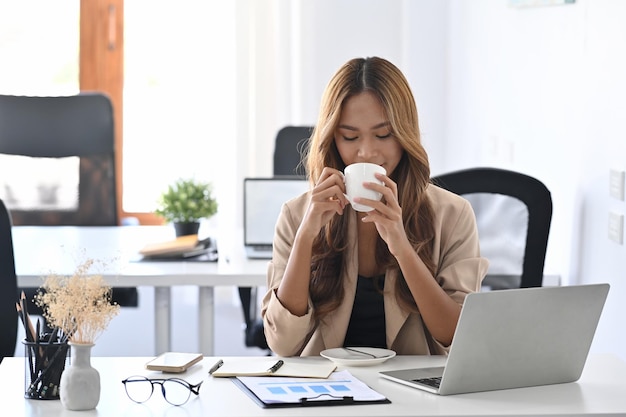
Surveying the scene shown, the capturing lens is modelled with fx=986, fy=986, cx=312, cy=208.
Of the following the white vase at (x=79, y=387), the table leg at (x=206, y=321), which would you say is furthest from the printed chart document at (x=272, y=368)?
the table leg at (x=206, y=321)

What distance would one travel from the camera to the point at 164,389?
5.12ft

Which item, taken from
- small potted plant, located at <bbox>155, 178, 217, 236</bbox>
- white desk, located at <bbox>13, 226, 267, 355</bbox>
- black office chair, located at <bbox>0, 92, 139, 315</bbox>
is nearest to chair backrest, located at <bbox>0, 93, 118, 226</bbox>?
black office chair, located at <bbox>0, 92, 139, 315</bbox>

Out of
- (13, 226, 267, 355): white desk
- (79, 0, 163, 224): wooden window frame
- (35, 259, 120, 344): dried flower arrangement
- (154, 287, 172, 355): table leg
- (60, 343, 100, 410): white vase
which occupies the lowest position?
(154, 287, 172, 355): table leg

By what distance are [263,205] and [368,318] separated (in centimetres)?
111

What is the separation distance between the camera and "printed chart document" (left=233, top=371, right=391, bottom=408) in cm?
152

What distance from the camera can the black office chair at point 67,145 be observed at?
12.1 feet

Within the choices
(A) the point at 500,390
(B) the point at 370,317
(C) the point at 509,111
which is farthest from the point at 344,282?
(C) the point at 509,111

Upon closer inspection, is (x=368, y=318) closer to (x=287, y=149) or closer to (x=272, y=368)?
(x=272, y=368)

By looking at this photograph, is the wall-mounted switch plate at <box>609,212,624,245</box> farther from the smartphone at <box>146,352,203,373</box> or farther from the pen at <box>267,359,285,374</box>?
the smartphone at <box>146,352,203,373</box>

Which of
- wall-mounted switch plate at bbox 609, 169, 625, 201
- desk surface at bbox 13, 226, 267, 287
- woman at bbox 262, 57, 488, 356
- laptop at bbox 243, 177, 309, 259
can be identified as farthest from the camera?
laptop at bbox 243, 177, 309, 259

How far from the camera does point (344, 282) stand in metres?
2.04

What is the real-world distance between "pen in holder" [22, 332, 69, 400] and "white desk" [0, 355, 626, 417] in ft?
0.06

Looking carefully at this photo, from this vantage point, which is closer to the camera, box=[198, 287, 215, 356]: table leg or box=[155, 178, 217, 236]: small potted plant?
box=[198, 287, 215, 356]: table leg

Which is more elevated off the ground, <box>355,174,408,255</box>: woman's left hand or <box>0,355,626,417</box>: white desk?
<box>355,174,408,255</box>: woman's left hand
